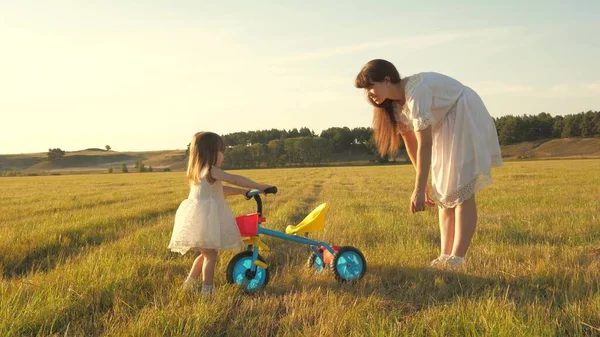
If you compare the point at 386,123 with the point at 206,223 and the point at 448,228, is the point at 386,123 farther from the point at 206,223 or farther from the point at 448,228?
the point at 206,223

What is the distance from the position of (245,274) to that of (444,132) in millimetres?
2289

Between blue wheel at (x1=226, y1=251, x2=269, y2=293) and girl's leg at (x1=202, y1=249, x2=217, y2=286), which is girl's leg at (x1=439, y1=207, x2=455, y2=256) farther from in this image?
girl's leg at (x1=202, y1=249, x2=217, y2=286)

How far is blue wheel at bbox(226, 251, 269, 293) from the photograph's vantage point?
390 cm

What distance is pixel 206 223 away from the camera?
3830 millimetres

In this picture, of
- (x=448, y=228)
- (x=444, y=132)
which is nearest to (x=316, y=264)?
(x=448, y=228)

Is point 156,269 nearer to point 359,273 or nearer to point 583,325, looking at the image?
point 359,273

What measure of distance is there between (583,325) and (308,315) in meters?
1.61

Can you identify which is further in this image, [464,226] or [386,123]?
[386,123]

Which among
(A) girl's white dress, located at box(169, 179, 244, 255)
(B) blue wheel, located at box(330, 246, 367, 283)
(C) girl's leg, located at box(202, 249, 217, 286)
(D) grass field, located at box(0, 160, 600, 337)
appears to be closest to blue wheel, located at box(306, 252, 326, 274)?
(D) grass field, located at box(0, 160, 600, 337)

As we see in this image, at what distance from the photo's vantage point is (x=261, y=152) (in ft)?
312

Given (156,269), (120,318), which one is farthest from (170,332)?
(156,269)

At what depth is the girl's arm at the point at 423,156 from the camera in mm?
4240

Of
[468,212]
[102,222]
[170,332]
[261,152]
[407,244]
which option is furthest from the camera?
[261,152]

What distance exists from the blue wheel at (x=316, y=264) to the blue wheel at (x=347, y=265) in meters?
0.31
